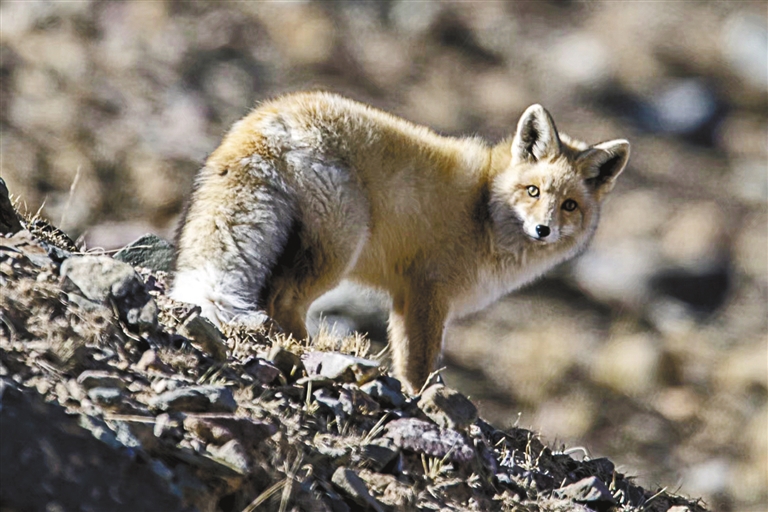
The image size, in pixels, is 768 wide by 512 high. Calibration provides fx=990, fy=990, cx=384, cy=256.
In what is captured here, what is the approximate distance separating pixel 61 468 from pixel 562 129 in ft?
79.5

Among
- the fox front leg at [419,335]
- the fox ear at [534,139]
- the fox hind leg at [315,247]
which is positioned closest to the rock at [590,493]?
the fox front leg at [419,335]

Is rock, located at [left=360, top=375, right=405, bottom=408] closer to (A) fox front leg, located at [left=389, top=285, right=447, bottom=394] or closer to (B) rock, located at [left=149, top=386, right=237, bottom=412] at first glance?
(B) rock, located at [left=149, top=386, right=237, bottom=412]

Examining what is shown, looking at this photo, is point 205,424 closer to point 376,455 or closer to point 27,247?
point 376,455

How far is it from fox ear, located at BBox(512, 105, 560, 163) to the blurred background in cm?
713

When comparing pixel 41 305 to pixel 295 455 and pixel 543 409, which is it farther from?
pixel 543 409

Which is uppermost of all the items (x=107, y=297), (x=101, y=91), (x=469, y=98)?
(x=469, y=98)

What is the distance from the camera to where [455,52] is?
30.6 meters

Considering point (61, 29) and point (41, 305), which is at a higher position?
point (61, 29)

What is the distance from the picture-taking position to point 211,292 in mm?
6727

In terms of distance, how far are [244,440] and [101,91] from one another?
23.2m

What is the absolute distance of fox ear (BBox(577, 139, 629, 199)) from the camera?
8.81m

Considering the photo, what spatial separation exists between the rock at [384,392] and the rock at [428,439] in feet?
0.69

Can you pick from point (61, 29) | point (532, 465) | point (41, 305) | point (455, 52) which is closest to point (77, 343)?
point (41, 305)

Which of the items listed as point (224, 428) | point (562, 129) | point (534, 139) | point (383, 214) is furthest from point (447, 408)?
point (562, 129)
